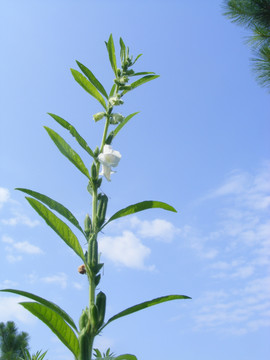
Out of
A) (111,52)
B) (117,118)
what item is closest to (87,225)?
(117,118)

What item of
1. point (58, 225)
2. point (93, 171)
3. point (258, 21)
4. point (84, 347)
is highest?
point (258, 21)

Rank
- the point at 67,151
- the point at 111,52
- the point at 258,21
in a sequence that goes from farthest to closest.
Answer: the point at 258,21 → the point at 111,52 → the point at 67,151

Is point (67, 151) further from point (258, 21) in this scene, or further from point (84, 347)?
point (258, 21)

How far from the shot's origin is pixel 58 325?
1225 mm

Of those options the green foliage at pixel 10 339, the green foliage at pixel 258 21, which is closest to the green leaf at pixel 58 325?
the green foliage at pixel 258 21

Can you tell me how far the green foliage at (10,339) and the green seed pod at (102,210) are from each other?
935 cm

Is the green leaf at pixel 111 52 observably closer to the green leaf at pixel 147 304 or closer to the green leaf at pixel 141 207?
the green leaf at pixel 141 207

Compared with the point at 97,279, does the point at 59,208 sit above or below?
above

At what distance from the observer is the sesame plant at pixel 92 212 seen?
122 centimetres

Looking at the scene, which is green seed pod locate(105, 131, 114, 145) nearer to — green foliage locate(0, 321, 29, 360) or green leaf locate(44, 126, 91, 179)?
green leaf locate(44, 126, 91, 179)

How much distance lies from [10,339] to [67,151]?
9661 mm

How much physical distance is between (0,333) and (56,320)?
32.6 ft

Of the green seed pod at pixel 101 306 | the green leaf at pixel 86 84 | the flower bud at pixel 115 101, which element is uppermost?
the green leaf at pixel 86 84

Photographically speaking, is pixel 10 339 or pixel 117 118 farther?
pixel 10 339
